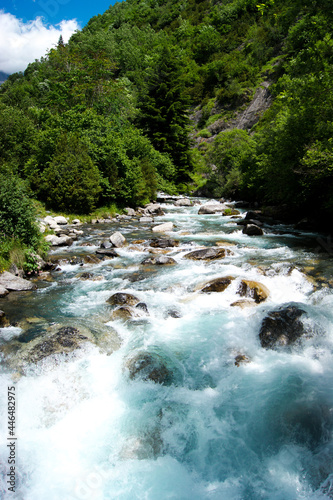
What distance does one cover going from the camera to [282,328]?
6070mm

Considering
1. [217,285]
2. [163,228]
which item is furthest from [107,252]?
[163,228]

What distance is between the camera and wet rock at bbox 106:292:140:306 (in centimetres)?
765

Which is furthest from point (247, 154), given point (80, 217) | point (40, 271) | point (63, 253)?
point (40, 271)

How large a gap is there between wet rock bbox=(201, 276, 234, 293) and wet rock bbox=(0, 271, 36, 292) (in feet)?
17.3

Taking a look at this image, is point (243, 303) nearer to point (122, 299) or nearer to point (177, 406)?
point (122, 299)

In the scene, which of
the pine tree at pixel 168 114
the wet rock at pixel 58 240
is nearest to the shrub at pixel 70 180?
the wet rock at pixel 58 240

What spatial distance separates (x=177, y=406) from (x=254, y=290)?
4.34m

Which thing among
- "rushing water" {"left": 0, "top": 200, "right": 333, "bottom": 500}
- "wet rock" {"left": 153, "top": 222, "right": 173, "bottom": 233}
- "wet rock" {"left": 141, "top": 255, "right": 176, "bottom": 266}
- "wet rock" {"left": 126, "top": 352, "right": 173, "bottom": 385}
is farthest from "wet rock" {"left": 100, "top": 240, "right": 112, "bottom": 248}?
"wet rock" {"left": 126, "top": 352, "right": 173, "bottom": 385}

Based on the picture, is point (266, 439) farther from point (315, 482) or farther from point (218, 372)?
point (218, 372)

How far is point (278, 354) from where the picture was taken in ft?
18.4

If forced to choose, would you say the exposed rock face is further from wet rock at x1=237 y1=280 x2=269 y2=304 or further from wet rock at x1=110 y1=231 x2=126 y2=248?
wet rock at x1=110 y1=231 x2=126 y2=248

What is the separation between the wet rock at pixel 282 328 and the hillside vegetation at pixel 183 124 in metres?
6.93

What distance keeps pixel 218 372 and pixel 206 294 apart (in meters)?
3.11

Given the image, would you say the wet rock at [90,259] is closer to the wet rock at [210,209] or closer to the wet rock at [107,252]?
the wet rock at [107,252]
